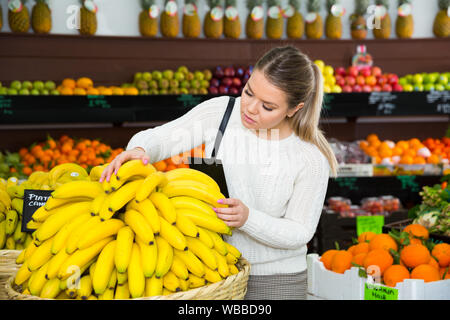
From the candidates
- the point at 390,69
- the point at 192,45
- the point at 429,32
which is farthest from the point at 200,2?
the point at 429,32

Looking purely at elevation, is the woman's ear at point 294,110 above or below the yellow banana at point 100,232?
above

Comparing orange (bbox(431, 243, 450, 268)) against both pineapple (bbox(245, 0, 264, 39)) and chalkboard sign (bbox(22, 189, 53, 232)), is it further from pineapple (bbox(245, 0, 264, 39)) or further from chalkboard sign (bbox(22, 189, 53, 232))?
pineapple (bbox(245, 0, 264, 39))

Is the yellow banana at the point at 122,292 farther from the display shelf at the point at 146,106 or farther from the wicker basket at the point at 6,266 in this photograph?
the display shelf at the point at 146,106

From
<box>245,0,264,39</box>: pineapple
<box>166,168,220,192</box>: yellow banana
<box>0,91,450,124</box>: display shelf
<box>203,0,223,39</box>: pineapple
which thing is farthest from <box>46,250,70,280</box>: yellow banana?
<box>245,0,264,39</box>: pineapple

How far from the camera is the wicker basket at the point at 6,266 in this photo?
1551 mm

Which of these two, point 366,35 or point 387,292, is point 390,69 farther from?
point 387,292

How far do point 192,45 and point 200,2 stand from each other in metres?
0.42

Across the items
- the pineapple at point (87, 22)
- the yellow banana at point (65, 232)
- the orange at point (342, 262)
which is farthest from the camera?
the pineapple at point (87, 22)

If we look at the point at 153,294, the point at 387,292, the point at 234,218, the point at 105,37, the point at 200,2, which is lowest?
the point at 387,292

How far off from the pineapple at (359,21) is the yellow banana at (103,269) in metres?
4.47

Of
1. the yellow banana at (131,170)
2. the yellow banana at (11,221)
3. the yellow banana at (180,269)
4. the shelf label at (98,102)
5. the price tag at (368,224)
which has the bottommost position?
the price tag at (368,224)

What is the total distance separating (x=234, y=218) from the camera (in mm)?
1386

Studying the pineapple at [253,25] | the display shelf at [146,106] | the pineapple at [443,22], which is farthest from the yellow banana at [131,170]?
the pineapple at [443,22]

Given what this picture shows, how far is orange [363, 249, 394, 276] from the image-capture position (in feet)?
6.98
